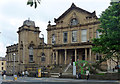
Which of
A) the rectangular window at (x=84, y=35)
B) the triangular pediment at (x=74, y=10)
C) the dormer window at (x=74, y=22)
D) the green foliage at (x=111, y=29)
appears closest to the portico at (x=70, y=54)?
the rectangular window at (x=84, y=35)

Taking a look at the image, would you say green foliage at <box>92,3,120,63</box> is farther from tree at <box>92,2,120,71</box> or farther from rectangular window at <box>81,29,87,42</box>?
rectangular window at <box>81,29,87,42</box>

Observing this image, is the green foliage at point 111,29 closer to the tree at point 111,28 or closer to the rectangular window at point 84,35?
the tree at point 111,28

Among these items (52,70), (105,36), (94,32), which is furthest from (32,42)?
(105,36)

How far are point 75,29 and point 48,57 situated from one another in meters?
11.7

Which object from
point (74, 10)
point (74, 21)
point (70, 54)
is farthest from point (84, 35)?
point (74, 10)

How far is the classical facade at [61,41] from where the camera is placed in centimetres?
4350

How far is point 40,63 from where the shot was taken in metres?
52.0

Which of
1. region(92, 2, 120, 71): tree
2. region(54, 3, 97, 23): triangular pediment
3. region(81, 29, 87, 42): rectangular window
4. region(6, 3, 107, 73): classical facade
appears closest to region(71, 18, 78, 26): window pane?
region(6, 3, 107, 73): classical facade

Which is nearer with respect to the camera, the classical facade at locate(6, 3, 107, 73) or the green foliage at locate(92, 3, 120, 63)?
the green foliage at locate(92, 3, 120, 63)

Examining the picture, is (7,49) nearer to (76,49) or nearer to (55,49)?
(55,49)

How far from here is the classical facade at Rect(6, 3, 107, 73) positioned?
1713 inches

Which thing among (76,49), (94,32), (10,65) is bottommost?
(10,65)

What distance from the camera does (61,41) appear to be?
4778 cm

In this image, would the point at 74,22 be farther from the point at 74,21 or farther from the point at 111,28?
the point at 111,28
